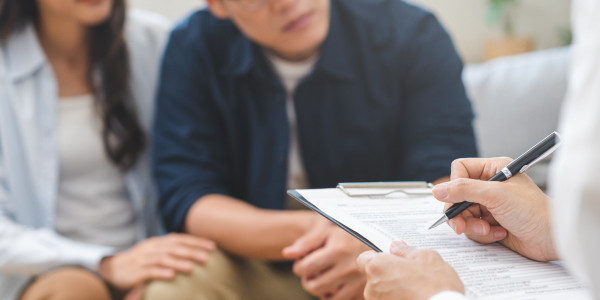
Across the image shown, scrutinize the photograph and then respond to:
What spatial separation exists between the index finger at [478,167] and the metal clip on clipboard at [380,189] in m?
0.08

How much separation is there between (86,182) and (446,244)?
0.79 m

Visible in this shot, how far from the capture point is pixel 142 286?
85 centimetres

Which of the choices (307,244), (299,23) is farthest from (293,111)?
(307,244)

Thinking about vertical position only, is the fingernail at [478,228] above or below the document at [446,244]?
above

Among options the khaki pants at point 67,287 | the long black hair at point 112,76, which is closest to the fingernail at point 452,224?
the khaki pants at point 67,287

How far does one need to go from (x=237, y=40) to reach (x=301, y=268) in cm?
48

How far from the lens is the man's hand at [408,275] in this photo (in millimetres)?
408

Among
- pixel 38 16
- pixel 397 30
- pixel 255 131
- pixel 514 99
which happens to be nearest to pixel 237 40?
pixel 255 131

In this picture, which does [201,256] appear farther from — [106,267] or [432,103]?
[432,103]

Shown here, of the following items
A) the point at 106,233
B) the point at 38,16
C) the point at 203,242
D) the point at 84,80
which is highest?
the point at 38,16

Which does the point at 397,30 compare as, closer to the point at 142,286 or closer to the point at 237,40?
the point at 237,40

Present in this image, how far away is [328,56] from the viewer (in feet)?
3.16

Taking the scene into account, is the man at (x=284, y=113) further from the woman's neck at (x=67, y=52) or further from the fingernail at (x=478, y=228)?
the fingernail at (x=478, y=228)

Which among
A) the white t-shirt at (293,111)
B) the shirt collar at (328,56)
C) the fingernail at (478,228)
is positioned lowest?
the white t-shirt at (293,111)
